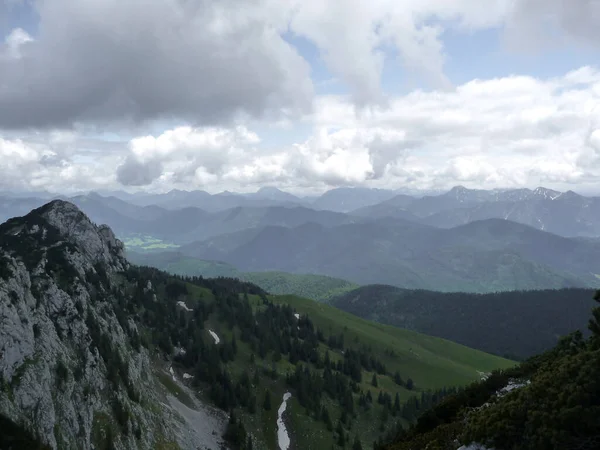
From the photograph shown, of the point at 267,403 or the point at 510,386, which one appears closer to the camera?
the point at 510,386

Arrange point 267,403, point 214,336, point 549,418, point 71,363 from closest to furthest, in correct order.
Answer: point 549,418 → point 71,363 → point 267,403 → point 214,336

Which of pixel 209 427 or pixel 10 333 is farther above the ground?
pixel 10 333

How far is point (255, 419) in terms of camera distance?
123750mm

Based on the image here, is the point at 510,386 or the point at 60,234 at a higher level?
the point at 60,234

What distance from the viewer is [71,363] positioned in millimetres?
86188

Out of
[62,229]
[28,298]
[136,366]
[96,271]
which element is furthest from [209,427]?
[62,229]

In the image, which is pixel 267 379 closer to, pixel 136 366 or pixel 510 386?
pixel 136 366

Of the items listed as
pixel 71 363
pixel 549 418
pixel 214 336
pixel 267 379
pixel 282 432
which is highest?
pixel 549 418

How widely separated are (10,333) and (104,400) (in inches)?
977

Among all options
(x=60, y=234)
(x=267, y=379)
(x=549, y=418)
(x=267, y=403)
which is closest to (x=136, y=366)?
(x=267, y=403)

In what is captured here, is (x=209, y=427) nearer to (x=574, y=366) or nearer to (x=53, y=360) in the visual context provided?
(x=53, y=360)

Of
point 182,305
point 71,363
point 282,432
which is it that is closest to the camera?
point 71,363

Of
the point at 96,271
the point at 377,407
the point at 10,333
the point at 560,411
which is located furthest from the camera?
the point at 377,407

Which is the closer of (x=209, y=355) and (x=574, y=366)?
(x=574, y=366)
